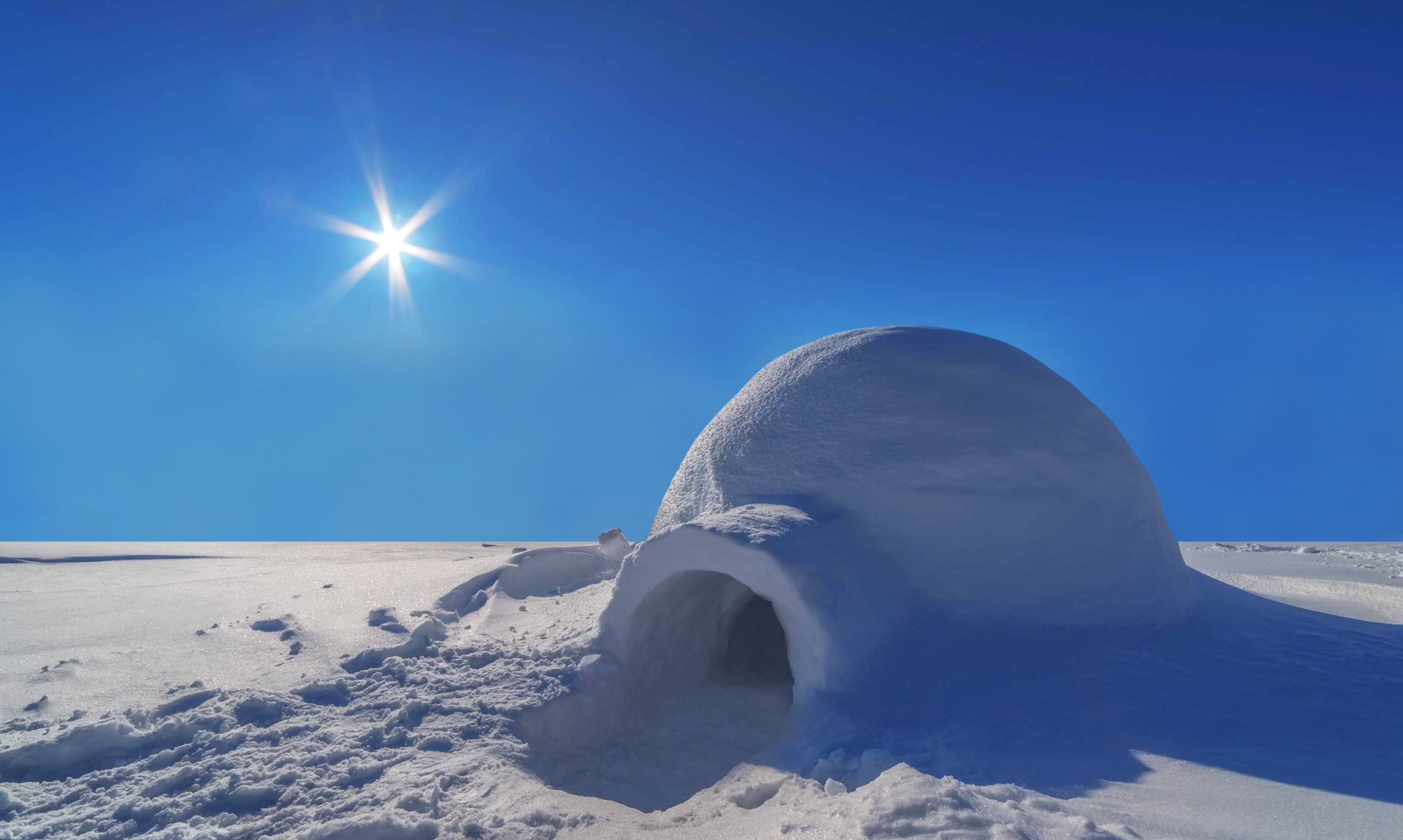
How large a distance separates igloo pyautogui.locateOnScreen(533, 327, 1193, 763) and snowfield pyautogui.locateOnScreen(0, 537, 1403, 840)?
20 cm

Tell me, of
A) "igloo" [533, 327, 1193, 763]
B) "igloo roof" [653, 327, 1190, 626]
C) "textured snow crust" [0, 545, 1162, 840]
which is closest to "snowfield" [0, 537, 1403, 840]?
"textured snow crust" [0, 545, 1162, 840]

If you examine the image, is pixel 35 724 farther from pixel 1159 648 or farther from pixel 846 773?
pixel 1159 648

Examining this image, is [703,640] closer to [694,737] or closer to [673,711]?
[673,711]

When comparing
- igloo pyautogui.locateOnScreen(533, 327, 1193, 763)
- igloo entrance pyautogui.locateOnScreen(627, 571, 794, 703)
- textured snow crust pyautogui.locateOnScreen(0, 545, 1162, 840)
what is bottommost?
textured snow crust pyautogui.locateOnScreen(0, 545, 1162, 840)

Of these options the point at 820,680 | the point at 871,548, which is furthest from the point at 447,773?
the point at 871,548

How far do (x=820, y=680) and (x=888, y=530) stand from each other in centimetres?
131

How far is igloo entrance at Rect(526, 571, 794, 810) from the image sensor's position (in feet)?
15.1

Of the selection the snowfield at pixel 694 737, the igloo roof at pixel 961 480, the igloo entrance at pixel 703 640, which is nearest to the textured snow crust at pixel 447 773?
the snowfield at pixel 694 737

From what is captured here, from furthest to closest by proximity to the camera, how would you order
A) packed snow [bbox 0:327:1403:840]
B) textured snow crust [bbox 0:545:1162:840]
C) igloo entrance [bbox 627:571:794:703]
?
1. igloo entrance [bbox 627:571:794:703]
2. packed snow [bbox 0:327:1403:840]
3. textured snow crust [bbox 0:545:1162:840]

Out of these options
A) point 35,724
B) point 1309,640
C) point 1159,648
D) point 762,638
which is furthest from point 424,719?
point 1309,640

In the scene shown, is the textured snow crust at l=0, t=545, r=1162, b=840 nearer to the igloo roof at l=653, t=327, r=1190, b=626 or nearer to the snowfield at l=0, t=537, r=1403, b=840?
the snowfield at l=0, t=537, r=1403, b=840

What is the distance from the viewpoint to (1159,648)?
495 centimetres

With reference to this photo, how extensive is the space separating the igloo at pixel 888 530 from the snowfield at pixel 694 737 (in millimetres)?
197

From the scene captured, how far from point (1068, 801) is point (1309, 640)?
11.9 feet
